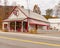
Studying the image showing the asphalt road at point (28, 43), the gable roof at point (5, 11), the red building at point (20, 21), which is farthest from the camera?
the gable roof at point (5, 11)

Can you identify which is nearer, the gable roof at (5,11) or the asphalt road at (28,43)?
the asphalt road at (28,43)

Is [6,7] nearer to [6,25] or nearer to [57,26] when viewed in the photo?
[57,26]

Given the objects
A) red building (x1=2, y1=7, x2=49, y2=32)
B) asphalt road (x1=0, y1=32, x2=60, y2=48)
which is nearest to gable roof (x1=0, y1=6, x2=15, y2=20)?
red building (x1=2, y1=7, x2=49, y2=32)

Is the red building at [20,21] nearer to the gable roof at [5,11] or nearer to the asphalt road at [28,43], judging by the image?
the gable roof at [5,11]

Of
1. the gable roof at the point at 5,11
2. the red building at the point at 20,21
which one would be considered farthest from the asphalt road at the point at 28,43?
the gable roof at the point at 5,11

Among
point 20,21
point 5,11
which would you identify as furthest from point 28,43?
point 5,11

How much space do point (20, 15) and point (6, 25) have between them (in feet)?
17.5

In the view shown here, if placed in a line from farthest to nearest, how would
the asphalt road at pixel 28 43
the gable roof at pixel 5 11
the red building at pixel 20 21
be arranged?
the gable roof at pixel 5 11
the red building at pixel 20 21
the asphalt road at pixel 28 43

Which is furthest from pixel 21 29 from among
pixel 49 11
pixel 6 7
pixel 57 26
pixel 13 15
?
pixel 49 11

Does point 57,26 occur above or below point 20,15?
below

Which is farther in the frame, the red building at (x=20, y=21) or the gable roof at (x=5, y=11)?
the gable roof at (x=5, y=11)

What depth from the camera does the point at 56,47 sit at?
13.7m

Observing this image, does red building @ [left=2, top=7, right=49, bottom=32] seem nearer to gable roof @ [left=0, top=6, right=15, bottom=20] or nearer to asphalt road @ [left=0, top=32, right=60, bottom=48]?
gable roof @ [left=0, top=6, right=15, bottom=20]

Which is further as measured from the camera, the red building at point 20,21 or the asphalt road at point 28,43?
the red building at point 20,21
